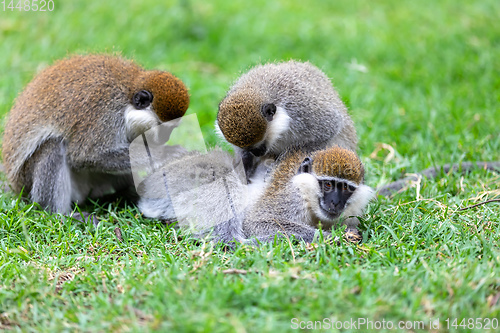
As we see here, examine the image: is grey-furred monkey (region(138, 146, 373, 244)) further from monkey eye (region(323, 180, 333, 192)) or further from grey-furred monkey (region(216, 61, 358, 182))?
grey-furred monkey (region(216, 61, 358, 182))

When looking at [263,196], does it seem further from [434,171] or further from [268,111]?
[434,171]

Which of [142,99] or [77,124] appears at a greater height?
[142,99]

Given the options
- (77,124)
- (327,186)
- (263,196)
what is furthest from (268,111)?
(77,124)

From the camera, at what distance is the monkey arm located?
5857mm

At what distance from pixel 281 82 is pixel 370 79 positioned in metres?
4.01

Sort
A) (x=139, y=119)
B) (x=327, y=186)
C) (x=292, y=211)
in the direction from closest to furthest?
(x=327, y=186) < (x=292, y=211) < (x=139, y=119)

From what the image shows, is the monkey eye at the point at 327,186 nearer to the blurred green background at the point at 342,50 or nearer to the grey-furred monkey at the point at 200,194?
the grey-furred monkey at the point at 200,194

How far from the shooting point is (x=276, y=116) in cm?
522

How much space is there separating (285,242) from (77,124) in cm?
259

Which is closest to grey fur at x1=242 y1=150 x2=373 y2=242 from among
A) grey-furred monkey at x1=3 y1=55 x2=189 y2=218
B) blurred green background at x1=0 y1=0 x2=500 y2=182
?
grey-furred monkey at x1=3 y1=55 x2=189 y2=218

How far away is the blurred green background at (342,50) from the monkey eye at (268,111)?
189cm

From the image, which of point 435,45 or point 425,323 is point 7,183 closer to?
point 425,323

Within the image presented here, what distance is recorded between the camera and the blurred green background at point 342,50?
24.0ft

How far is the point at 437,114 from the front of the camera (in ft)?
24.8
